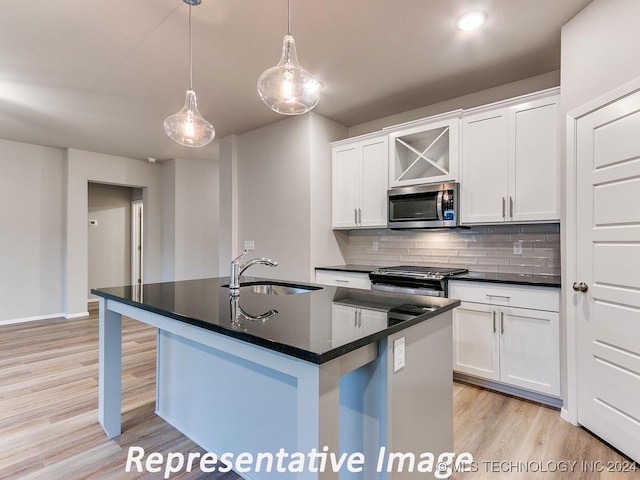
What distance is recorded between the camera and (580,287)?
215 centimetres

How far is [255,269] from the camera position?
4477mm

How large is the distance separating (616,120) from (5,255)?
686cm

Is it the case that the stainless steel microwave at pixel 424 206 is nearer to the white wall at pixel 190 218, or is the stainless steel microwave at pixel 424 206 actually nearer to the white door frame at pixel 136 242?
the white wall at pixel 190 218

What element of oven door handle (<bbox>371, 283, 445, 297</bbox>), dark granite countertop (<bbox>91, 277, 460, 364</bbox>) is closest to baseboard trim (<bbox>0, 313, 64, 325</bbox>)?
dark granite countertop (<bbox>91, 277, 460, 364</bbox>)

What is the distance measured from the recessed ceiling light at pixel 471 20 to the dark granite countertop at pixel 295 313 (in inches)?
72.6

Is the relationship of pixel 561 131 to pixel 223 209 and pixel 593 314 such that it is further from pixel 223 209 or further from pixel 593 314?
pixel 223 209

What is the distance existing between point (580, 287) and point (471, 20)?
1.85 m

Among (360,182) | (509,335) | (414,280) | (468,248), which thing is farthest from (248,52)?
(509,335)

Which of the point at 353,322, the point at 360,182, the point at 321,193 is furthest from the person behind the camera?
the point at 321,193

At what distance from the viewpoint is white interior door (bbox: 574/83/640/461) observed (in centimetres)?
184

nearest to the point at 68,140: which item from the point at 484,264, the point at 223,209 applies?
the point at 223,209

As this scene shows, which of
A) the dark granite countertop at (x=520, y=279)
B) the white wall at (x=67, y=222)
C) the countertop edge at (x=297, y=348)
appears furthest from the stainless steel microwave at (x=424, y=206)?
the white wall at (x=67, y=222)

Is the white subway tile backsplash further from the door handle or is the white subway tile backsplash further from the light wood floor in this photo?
the light wood floor

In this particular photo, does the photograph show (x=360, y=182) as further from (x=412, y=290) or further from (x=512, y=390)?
(x=512, y=390)
